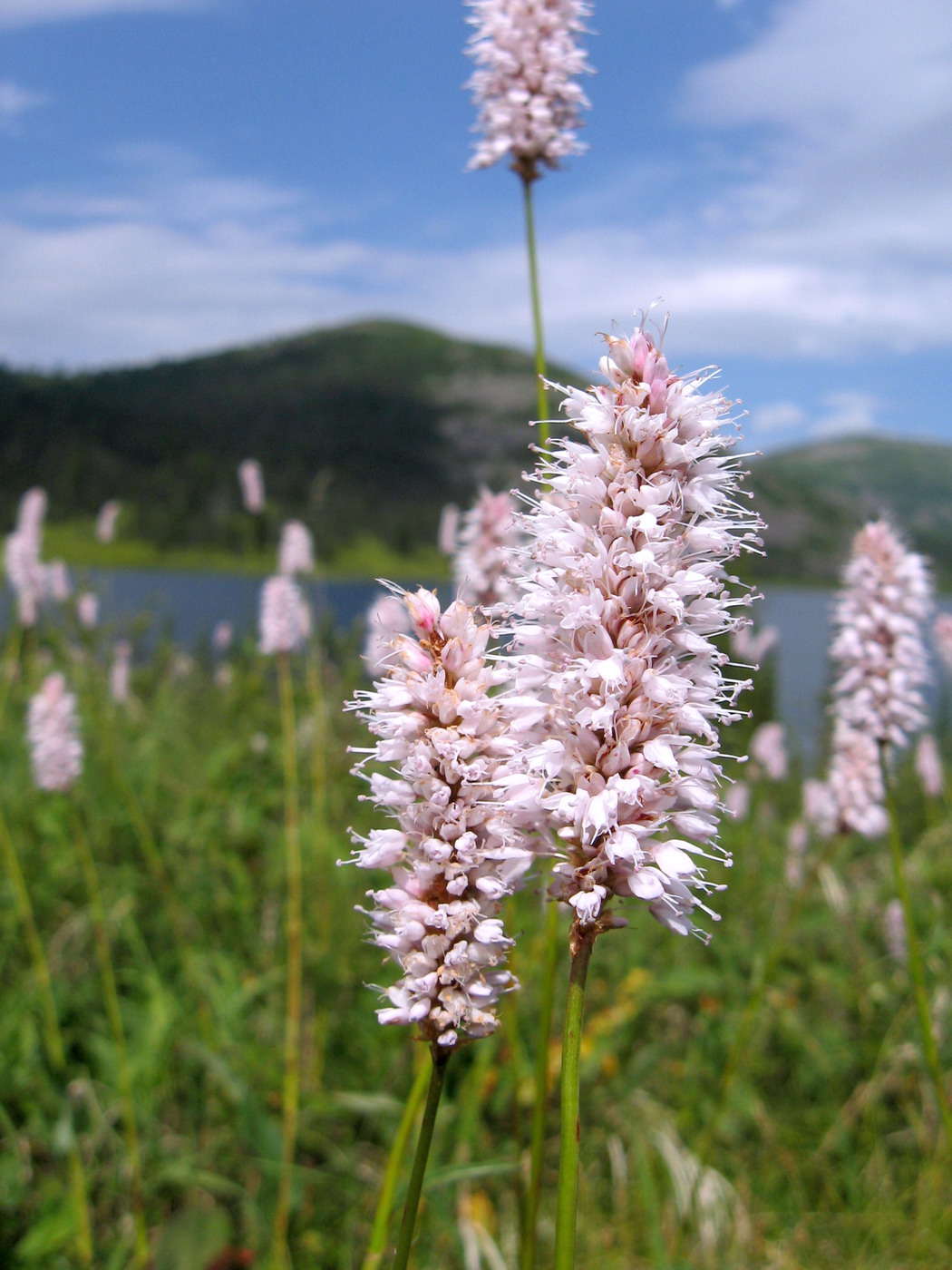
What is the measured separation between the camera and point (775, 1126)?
510 cm

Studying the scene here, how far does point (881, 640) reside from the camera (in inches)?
144

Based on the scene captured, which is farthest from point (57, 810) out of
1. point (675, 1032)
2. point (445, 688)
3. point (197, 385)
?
point (197, 385)

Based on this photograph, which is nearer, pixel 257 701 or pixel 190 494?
pixel 257 701

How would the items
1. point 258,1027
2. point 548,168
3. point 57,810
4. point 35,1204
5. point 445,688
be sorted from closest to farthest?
point 445,688 < point 548,168 < point 35,1204 < point 258,1027 < point 57,810

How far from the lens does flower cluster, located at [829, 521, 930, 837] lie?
11.6 ft

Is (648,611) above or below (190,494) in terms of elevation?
below

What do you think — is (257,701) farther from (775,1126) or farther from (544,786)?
(544,786)

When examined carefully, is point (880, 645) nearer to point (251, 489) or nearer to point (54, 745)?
point (54, 745)

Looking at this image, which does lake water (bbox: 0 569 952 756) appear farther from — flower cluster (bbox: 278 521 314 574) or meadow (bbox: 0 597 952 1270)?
meadow (bbox: 0 597 952 1270)

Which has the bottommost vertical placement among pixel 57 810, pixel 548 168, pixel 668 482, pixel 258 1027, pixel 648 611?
pixel 258 1027

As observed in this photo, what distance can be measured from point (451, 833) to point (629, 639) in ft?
1.35

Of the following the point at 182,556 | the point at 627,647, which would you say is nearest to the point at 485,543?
the point at 627,647

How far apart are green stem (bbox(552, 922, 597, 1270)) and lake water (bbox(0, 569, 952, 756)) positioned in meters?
1.69

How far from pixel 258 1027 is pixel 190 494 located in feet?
266
